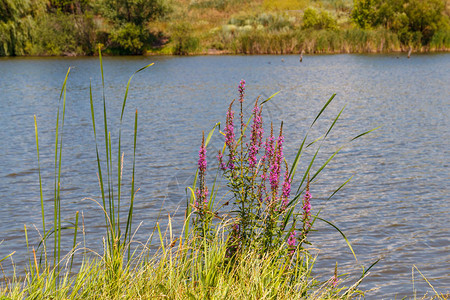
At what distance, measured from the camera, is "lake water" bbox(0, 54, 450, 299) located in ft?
20.9

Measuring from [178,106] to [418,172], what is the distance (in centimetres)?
1073

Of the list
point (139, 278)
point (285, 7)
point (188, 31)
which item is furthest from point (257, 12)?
point (139, 278)

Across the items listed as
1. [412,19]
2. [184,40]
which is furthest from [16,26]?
[412,19]

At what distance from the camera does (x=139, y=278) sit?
3.51 metres

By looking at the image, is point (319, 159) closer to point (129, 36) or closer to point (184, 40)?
point (184, 40)

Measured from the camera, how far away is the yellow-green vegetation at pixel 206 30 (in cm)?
4494

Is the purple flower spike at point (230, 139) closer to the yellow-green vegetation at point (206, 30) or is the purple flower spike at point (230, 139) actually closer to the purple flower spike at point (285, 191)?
the purple flower spike at point (285, 191)

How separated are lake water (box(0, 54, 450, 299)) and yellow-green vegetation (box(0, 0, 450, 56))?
60.1 feet

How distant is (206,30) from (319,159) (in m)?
46.7

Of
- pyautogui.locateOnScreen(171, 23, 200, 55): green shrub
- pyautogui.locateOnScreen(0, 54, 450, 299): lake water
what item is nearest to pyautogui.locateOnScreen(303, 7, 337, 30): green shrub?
pyautogui.locateOnScreen(171, 23, 200, 55): green shrub

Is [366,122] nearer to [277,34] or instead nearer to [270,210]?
[270,210]

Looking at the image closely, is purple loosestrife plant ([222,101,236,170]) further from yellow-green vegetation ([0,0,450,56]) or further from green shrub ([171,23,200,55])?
green shrub ([171,23,200,55])

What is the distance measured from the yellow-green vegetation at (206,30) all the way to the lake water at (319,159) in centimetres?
1832

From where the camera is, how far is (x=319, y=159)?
1093cm
